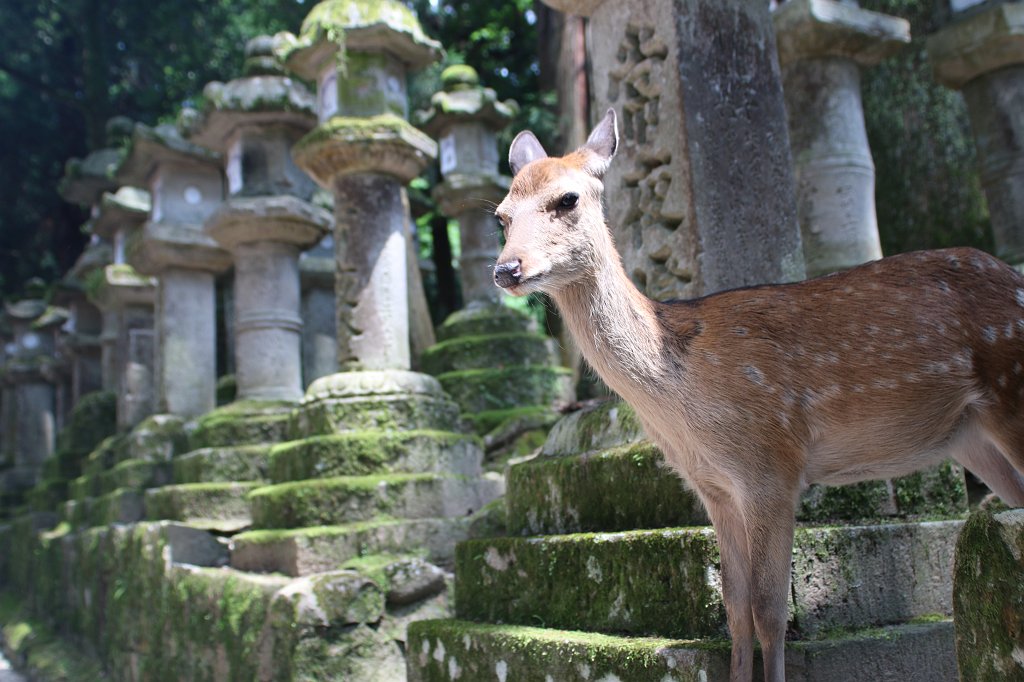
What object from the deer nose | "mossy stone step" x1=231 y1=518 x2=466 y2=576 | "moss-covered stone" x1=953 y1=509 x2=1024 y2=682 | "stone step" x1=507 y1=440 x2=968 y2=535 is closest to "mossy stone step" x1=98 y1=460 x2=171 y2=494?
"mossy stone step" x1=231 y1=518 x2=466 y2=576

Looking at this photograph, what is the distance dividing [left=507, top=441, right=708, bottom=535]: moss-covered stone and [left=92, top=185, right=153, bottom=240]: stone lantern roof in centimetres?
1004

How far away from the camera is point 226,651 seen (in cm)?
578

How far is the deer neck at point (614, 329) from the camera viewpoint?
9.39 ft

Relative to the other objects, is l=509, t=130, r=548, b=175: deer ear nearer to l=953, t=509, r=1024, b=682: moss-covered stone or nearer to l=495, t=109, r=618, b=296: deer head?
l=495, t=109, r=618, b=296: deer head

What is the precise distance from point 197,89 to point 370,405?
44.6 ft

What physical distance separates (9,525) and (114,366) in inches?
193

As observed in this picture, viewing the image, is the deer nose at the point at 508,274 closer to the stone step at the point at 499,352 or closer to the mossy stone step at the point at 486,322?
the stone step at the point at 499,352

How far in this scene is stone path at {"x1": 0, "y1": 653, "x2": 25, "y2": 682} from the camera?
36.0 feet

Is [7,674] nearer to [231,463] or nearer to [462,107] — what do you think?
[231,463]

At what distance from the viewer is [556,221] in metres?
2.93

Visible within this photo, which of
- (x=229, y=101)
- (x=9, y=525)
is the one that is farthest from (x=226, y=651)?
(x=9, y=525)

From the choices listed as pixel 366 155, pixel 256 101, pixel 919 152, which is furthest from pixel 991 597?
pixel 256 101

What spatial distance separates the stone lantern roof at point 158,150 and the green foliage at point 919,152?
7068 mm

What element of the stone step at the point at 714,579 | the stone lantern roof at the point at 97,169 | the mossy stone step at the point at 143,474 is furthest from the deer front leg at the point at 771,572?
the stone lantern roof at the point at 97,169
